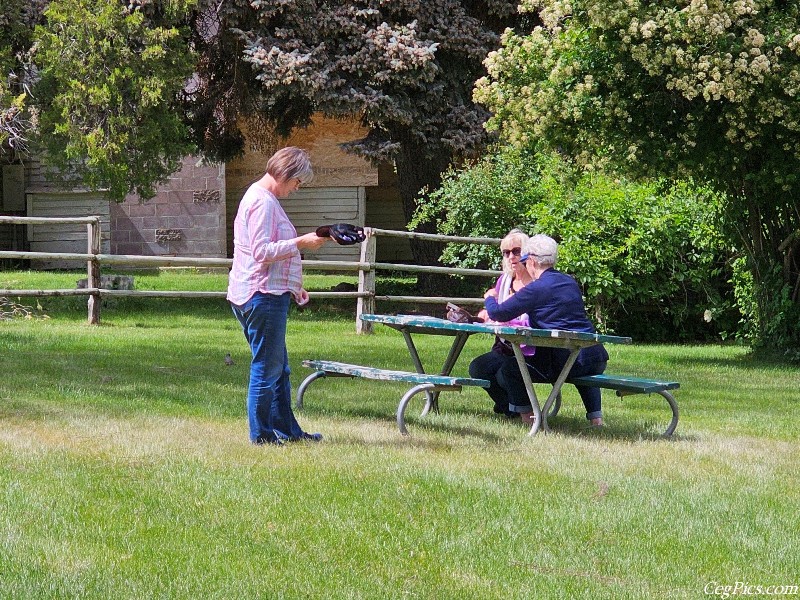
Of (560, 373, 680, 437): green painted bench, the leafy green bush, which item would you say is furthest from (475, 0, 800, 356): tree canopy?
(560, 373, 680, 437): green painted bench

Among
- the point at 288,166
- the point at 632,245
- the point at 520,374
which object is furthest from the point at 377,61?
the point at 288,166

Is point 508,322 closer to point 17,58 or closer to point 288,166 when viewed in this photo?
point 288,166

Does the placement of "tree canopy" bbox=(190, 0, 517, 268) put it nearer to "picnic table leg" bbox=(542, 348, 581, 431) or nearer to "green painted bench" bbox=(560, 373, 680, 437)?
"green painted bench" bbox=(560, 373, 680, 437)

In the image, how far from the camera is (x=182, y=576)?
4.17 m

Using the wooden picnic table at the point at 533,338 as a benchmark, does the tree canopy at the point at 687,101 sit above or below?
above

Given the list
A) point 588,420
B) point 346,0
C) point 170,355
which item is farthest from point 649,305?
point 588,420

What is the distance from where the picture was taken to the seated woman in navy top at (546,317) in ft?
25.3

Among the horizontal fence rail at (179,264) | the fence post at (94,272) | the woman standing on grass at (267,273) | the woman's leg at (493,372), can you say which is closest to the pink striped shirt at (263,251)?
the woman standing on grass at (267,273)

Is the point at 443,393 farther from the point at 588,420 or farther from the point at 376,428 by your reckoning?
the point at 376,428

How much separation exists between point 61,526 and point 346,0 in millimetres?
14500

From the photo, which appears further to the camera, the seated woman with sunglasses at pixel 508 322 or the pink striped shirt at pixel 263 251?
the seated woman with sunglasses at pixel 508 322

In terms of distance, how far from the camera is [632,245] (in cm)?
1590

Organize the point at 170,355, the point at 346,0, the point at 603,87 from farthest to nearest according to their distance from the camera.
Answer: the point at 346,0 → the point at 603,87 → the point at 170,355

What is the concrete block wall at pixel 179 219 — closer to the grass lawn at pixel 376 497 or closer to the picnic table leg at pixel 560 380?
the grass lawn at pixel 376 497
